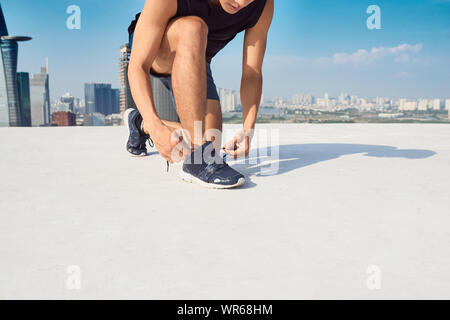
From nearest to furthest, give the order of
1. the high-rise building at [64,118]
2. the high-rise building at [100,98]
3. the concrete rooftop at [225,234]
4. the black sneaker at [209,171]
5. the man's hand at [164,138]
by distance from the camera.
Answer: the concrete rooftop at [225,234] → the man's hand at [164,138] → the black sneaker at [209,171] → the high-rise building at [64,118] → the high-rise building at [100,98]

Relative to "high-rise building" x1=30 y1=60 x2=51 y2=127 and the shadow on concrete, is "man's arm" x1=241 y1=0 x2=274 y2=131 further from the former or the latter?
"high-rise building" x1=30 y1=60 x2=51 y2=127

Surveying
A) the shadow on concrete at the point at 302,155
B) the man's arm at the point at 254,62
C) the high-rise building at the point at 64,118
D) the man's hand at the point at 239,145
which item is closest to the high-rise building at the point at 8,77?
the high-rise building at the point at 64,118

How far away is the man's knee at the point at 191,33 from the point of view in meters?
1.46

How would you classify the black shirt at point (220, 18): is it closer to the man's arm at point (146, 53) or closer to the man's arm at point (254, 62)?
the man's arm at point (254, 62)

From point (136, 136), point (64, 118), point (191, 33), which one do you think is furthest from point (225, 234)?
point (64, 118)

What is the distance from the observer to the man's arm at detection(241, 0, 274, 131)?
182cm

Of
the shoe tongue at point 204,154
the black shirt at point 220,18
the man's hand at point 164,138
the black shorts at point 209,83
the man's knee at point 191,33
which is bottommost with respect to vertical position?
→ the shoe tongue at point 204,154

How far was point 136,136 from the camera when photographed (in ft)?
7.34

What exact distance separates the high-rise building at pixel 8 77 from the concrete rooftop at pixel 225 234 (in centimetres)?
4364

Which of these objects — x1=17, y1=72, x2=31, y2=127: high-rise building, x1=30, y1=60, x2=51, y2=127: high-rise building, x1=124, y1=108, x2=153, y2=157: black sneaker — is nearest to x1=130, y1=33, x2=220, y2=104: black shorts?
x1=124, y1=108, x2=153, y2=157: black sneaker

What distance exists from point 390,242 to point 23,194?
1223 mm
